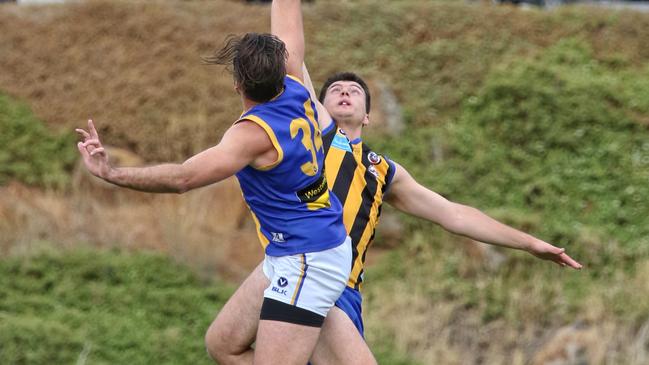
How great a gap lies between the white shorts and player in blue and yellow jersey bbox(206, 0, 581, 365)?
0.25m

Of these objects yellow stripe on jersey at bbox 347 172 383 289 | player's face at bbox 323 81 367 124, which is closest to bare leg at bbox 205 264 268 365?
yellow stripe on jersey at bbox 347 172 383 289

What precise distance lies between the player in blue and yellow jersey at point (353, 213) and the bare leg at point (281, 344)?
0.84 ft

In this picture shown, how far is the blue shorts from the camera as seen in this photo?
5.01 meters

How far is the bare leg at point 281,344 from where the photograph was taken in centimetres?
452

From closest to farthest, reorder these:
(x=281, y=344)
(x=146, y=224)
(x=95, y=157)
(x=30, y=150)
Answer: (x=95, y=157) → (x=281, y=344) → (x=146, y=224) → (x=30, y=150)

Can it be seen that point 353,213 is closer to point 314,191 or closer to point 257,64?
point 314,191

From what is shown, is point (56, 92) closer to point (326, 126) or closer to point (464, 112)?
point (464, 112)

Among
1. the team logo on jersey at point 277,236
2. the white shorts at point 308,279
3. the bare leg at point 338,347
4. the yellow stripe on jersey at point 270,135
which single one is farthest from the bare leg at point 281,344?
the yellow stripe on jersey at point 270,135

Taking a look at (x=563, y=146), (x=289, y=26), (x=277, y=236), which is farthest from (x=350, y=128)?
(x=563, y=146)

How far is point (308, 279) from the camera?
4555mm

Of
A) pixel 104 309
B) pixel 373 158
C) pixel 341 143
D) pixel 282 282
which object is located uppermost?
pixel 341 143

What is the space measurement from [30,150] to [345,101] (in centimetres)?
573

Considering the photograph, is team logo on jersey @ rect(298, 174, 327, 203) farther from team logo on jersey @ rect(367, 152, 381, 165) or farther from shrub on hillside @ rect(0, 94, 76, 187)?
shrub on hillside @ rect(0, 94, 76, 187)

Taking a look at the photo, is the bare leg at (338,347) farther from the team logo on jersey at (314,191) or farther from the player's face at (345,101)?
the player's face at (345,101)
